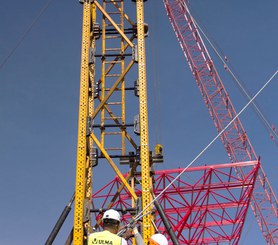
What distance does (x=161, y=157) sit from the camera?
42.4ft

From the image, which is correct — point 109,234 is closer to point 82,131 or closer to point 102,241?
point 102,241

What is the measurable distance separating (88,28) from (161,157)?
450cm

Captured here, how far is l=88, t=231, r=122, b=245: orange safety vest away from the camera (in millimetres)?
4645

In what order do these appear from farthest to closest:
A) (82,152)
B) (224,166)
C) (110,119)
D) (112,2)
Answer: (224,166) → (112,2) → (110,119) → (82,152)

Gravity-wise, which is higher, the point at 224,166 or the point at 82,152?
the point at 224,166

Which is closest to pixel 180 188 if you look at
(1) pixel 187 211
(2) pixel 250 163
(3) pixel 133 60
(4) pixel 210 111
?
(1) pixel 187 211

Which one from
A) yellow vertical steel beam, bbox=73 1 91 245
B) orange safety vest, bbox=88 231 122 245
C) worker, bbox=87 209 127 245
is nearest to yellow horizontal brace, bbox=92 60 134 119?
yellow vertical steel beam, bbox=73 1 91 245

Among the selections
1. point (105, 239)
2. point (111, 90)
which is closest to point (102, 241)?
point (105, 239)

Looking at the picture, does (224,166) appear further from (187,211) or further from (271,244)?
(271,244)

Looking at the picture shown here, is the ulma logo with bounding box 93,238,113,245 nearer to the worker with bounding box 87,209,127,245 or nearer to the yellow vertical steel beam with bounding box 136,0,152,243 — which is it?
the worker with bounding box 87,209,127,245

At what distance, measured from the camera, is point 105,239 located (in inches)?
184

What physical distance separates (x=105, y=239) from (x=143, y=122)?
7.84 metres

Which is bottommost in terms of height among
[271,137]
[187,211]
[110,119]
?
[110,119]

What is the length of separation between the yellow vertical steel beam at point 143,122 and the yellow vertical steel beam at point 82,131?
1535 millimetres
